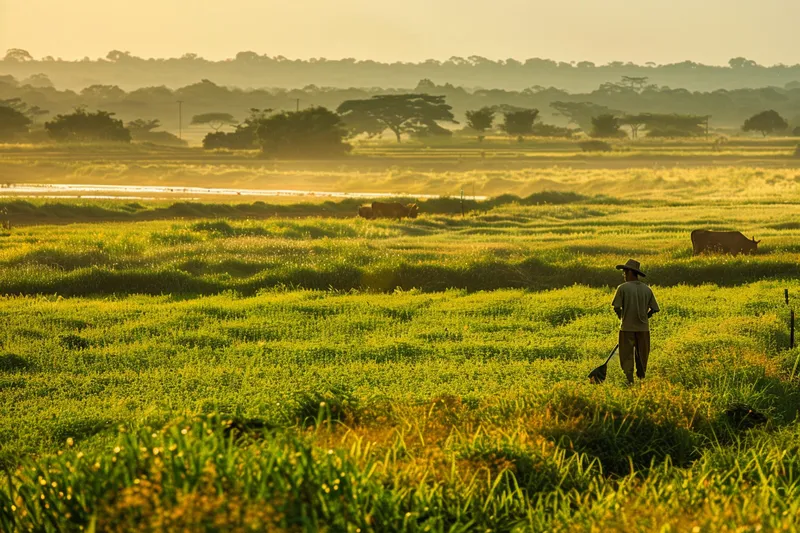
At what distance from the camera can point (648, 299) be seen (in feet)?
43.7

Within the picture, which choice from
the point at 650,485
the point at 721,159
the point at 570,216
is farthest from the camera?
the point at 721,159

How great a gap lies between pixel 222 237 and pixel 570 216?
1771cm

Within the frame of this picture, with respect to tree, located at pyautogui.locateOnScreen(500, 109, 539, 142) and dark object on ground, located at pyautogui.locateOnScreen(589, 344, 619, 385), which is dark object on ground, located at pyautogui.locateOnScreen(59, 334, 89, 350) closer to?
dark object on ground, located at pyautogui.locateOnScreen(589, 344, 619, 385)

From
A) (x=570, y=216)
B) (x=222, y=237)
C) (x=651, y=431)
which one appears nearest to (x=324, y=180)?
(x=570, y=216)

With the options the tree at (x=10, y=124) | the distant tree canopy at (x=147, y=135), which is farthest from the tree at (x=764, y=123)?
the tree at (x=10, y=124)

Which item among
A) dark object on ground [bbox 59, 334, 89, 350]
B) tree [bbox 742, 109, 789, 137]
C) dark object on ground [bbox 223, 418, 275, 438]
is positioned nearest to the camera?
dark object on ground [bbox 223, 418, 275, 438]

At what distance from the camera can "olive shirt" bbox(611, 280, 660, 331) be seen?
13.2m

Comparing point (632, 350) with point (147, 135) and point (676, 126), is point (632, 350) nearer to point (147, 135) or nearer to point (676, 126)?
point (676, 126)

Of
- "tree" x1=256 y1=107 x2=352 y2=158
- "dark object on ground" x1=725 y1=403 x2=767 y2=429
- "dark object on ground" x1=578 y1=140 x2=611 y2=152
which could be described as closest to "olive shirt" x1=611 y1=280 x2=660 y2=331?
"dark object on ground" x1=725 y1=403 x2=767 y2=429

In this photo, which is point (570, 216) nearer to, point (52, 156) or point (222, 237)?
point (222, 237)

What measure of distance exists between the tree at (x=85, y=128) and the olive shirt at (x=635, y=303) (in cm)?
11494

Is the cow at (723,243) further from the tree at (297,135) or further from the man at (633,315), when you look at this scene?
the tree at (297,135)

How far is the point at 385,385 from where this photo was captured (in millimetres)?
13609

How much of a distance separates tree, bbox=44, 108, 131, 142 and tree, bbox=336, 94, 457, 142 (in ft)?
94.6
